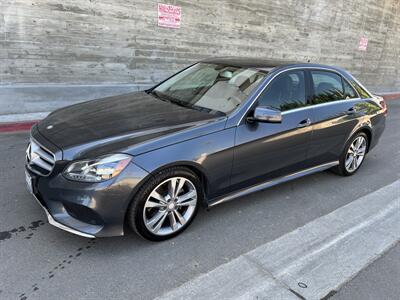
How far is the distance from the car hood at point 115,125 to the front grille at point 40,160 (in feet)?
0.35

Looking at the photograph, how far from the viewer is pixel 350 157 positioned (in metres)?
4.87

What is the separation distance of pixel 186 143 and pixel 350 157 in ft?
9.56

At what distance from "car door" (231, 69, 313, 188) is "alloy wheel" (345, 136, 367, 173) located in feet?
3.58

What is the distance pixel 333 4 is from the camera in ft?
41.6

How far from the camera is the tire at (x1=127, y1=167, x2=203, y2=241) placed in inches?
113

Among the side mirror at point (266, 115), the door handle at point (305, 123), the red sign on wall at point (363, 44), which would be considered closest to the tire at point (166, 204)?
the side mirror at point (266, 115)

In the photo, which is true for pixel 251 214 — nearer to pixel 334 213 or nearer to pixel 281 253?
pixel 281 253

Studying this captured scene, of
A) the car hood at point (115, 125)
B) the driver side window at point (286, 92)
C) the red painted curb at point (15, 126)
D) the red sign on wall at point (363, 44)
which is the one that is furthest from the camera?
the red sign on wall at point (363, 44)

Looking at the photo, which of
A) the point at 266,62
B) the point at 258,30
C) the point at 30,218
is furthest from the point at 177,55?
the point at 30,218

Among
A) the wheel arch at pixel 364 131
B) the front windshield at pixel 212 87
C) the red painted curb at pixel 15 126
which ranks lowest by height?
the red painted curb at pixel 15 126

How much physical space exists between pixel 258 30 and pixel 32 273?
9.37 metres


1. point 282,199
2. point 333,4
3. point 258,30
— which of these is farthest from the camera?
point 333,4

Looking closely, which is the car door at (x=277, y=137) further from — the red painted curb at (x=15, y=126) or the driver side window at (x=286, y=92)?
the red painted curb at (x=15, y=126)

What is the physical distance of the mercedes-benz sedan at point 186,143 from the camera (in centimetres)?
273
